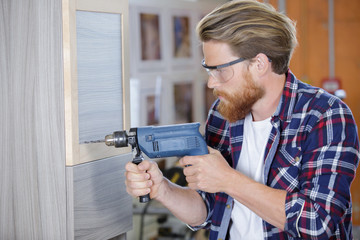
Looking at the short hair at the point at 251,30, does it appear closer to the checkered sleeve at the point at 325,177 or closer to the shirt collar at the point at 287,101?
the shirt collar at the point at 287,101

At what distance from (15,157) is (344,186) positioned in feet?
3.55

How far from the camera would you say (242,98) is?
5.75 ft

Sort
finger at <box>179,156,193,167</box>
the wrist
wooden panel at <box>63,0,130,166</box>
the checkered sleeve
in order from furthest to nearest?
the wrist, finger at <box>179,156,193,167</box>, the checkered sleeve, wooden panel at <box>63,0,130,166</box>

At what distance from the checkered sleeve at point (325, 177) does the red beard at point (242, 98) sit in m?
0.25

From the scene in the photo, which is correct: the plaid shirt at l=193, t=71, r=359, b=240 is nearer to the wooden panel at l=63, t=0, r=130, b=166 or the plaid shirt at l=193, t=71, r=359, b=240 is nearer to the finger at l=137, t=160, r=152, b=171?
the finger at l=137, t=160, r=152, b=171

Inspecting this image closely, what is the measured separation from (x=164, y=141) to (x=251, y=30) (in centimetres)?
53

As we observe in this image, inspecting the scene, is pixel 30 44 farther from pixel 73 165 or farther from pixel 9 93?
pixel 73 165

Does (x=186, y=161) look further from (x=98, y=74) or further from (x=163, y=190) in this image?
(x=98, y=74)

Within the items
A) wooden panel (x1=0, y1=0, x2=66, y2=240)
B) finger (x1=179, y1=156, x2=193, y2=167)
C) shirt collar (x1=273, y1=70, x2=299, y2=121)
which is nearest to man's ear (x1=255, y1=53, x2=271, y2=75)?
shirt collar (x1=273, y1=70, x2=299, y2=121)

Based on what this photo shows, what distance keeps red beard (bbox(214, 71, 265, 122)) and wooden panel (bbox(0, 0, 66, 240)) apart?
2.06 ft

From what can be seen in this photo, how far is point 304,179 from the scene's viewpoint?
1626mm

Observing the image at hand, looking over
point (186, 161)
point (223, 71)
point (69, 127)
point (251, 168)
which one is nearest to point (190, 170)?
point (186, 161)

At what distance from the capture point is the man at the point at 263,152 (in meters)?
1.55

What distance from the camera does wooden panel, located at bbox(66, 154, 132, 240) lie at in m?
1.48
